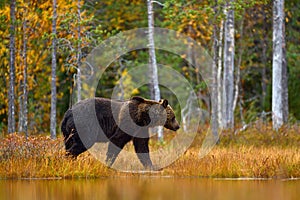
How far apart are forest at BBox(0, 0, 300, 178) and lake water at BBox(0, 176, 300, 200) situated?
2.22 feet

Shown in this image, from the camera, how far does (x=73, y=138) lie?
47.6 ft

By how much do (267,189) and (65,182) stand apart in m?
3.63

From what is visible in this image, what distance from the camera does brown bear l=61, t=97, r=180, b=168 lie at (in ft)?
47.1

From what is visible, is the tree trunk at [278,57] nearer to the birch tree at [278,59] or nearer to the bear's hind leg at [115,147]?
the birch tree at [278,59]

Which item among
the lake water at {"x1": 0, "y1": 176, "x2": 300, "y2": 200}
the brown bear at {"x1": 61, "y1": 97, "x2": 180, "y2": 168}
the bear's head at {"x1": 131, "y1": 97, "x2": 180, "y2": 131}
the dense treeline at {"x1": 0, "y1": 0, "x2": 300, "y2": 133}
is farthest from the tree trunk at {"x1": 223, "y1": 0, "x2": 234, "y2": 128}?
the lake water at {"x1": 0, "y1": 176, "x2": 300, "y2": 200}

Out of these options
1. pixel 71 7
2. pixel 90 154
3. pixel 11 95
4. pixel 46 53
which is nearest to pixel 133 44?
pixel 46 53

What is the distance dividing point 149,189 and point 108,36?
8.98 m

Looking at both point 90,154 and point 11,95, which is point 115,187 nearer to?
point 90,154

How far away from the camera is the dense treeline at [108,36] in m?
19.5

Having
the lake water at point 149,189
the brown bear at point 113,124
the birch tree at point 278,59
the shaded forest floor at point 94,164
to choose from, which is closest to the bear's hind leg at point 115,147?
the brown bear at point 113,124

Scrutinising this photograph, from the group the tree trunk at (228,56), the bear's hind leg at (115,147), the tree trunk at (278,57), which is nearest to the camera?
the bear's hind leg at (115,147)

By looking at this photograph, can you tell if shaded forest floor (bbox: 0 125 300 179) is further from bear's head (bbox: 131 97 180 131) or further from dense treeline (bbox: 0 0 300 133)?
dense treeline (bbox: 0 0 300 133)

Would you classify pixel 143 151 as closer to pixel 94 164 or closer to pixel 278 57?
pixel 94 164

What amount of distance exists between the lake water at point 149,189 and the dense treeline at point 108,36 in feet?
21.1
